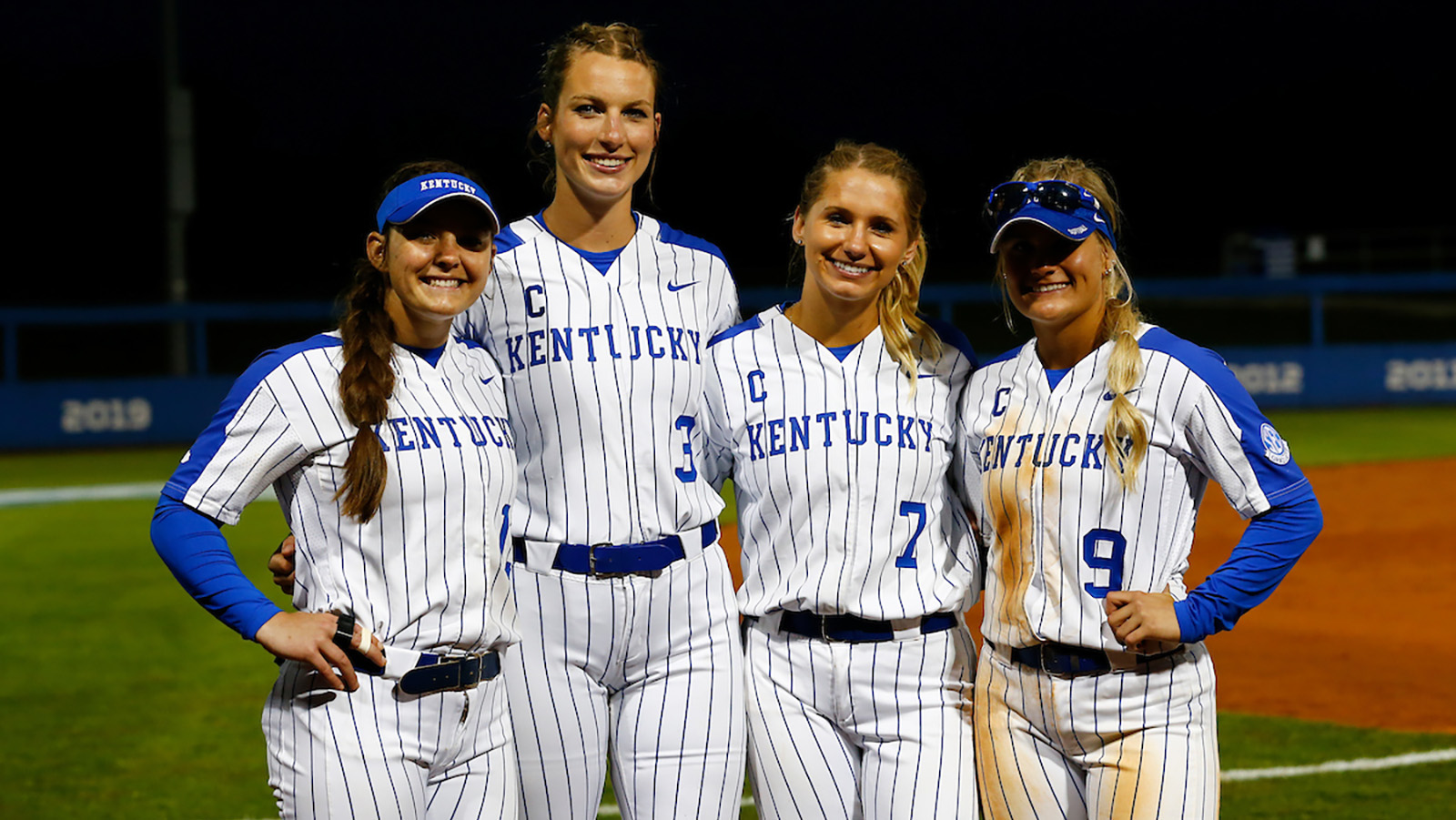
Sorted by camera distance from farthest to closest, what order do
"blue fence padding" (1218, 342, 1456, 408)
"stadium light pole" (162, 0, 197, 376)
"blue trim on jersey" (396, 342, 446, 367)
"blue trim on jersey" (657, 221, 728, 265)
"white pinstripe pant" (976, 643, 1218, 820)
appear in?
"stadium light pole" (162, 0, 197, 376) → "blue fence padding" (1218, 342, 1456, 408) → "blue trim on jersey" (657, 221, 728, 265) → "blue trim on jersey" (396, 342, 446, 367) → "white pinstripe pant" (976, 643, 1218, 820)

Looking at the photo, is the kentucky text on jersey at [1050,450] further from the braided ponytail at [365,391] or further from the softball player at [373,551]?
the braided ponytail at [365,391]

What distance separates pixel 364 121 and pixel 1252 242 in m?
23.4

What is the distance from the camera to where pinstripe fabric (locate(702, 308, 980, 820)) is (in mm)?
2848

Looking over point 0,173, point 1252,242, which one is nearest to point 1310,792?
point 1252,242

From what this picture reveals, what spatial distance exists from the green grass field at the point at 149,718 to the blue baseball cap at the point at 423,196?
8.80 ft

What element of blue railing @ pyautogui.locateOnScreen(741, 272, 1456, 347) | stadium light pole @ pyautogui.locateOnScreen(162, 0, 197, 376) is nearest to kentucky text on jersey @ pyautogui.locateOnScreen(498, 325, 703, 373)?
blue railing @ pyautogui.locateOnScreen(741, 272, 1456, 347)

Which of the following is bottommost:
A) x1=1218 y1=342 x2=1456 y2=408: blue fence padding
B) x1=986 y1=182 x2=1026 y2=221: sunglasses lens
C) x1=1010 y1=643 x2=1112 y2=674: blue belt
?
x1=1010 y1=643 x2=1112 y2=674: blue belt

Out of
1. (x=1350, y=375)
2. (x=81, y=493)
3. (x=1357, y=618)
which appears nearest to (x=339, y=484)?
(x=1357, y=618)

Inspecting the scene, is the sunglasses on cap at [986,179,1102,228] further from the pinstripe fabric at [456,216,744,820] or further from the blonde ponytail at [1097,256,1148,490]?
the pinstripe fabric at [456,216,744,820]

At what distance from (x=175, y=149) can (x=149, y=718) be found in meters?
12.7

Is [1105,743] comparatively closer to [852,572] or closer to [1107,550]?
[1107,550]

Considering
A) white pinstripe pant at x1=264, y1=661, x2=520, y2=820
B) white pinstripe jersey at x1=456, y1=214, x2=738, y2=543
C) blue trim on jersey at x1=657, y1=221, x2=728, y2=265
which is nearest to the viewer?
Result: white pinstripe pant at x1=264, y1=661, x2=520, y2=820

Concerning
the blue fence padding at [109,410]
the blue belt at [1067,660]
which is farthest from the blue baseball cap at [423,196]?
the blue fence padding at [109,410]

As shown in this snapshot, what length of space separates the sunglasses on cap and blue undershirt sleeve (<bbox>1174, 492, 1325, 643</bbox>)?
71cm
